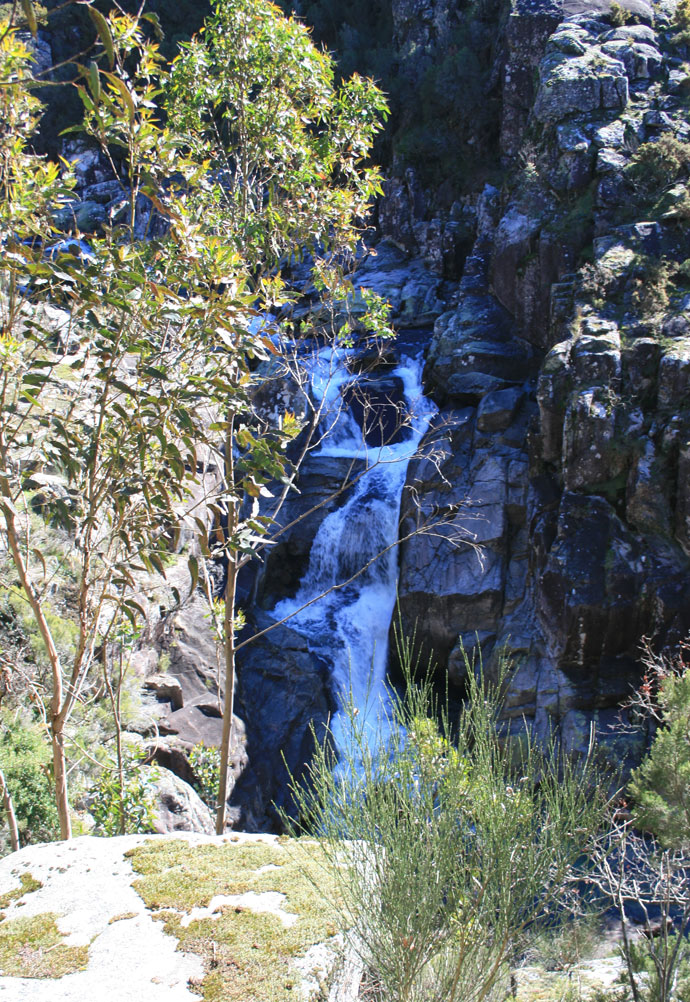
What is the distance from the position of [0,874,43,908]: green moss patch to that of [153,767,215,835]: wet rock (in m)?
4.22

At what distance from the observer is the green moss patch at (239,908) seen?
9.60ft

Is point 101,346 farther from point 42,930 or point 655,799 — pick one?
point 655,799

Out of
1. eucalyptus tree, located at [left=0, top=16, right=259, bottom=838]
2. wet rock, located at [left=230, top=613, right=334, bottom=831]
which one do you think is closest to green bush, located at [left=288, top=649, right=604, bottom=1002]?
eucalyptus tree, located at [left=0, top=16, right=259, bottom=838]

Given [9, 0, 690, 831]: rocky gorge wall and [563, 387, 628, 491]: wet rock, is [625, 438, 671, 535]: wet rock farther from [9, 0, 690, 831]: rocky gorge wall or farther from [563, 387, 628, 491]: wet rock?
[563, 387, 628, 491]: wet rock

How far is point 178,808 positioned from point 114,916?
5176 millimetres

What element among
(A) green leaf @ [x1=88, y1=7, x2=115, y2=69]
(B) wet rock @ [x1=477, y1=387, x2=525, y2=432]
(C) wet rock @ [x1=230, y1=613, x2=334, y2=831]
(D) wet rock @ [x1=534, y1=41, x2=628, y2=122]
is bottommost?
(C) wet rock @ [x1=230, y1=613, x2=334, y2=831]

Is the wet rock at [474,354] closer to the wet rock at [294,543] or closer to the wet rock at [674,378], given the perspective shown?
the wet rock at [294,543]

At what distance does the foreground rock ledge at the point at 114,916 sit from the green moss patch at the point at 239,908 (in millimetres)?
28

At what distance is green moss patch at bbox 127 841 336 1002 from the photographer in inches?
115

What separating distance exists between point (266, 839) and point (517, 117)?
947 inches

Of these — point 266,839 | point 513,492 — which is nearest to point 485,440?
point 513,492

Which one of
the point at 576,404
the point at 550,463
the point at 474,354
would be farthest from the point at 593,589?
the point at 474,354

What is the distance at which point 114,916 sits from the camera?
10.8ft

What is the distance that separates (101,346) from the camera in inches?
146
